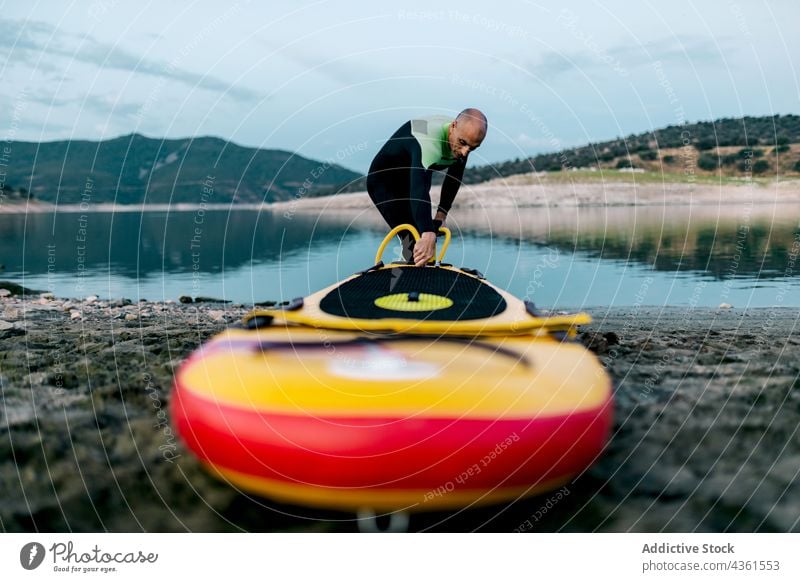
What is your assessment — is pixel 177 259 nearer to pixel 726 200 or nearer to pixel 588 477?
pixel 588 477

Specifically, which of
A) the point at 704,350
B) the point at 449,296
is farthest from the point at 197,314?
the point at 704,350

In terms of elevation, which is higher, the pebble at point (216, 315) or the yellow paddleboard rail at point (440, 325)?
the yellow paddleboard rail at point (440, 325)

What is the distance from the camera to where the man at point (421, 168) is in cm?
378

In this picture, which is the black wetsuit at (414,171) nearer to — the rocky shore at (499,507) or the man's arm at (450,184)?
the man's arm at (450,184)

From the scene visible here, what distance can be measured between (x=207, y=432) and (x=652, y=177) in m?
33.9

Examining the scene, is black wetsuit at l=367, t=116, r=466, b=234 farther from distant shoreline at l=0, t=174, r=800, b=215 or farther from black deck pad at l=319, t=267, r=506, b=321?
distant shoreline at l=0, t=174, r=800, b=215

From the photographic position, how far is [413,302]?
115 inches

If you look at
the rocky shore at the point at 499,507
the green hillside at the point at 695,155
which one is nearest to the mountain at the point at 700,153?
the green hillside at the point at 695,155

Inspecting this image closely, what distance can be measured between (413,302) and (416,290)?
0.69ft

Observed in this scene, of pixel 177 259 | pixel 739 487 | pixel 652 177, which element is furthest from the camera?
pixel 652 177

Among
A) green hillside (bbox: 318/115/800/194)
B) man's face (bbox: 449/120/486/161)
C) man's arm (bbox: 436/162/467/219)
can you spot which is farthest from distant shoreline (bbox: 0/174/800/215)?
man's face (bbox: 449/120/486/161)

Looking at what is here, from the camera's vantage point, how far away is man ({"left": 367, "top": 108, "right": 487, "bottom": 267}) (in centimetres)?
378

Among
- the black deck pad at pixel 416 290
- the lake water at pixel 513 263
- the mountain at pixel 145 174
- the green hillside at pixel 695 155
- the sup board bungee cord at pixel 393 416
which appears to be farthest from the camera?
the mountain at pixel 145 174

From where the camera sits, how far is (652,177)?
32.7 m
